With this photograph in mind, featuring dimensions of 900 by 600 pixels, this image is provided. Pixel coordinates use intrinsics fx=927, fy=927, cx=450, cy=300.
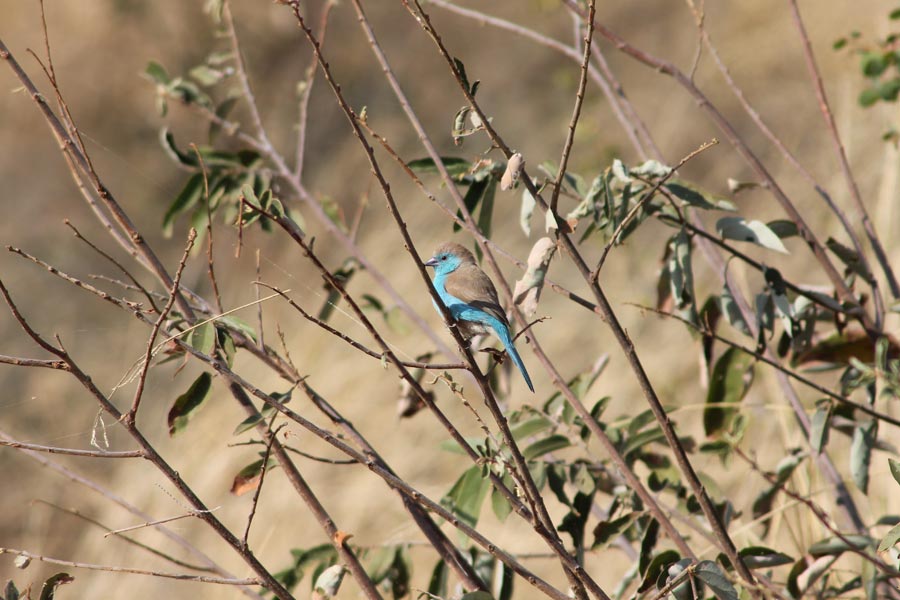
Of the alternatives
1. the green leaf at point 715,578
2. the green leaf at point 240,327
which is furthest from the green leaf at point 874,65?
the green leaf at point 240,327

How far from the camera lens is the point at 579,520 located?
6.74ft

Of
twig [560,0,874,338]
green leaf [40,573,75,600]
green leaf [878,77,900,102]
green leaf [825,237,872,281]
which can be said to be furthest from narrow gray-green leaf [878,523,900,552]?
green leaf [878,77,900,102]

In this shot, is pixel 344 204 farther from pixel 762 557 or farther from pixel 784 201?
pixel 762 557

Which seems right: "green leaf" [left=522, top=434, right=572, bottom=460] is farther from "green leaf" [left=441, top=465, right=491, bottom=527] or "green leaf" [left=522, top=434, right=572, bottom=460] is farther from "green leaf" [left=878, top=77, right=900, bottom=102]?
"green leaf" [left=878, top=77, right=900, bottom=102]

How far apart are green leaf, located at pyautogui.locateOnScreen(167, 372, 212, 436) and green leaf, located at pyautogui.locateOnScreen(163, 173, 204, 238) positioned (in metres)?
0.78

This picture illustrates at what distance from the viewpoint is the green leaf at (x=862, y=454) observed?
2.01 meters

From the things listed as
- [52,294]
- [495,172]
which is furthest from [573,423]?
[52,294]

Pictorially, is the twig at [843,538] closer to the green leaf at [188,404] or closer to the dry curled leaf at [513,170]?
the dry curled leaf at [513,170]

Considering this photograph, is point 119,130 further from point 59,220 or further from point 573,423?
point 573,423

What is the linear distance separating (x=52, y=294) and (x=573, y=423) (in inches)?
252

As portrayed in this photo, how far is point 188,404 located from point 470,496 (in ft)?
2.26

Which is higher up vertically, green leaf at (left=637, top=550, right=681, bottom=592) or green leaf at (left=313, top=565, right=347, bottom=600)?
green leaf at (left=313, top=565, right=347, bottom=600)

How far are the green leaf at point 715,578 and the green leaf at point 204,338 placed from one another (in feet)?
2.99

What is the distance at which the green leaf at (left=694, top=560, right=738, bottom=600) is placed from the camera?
1.45 meters
